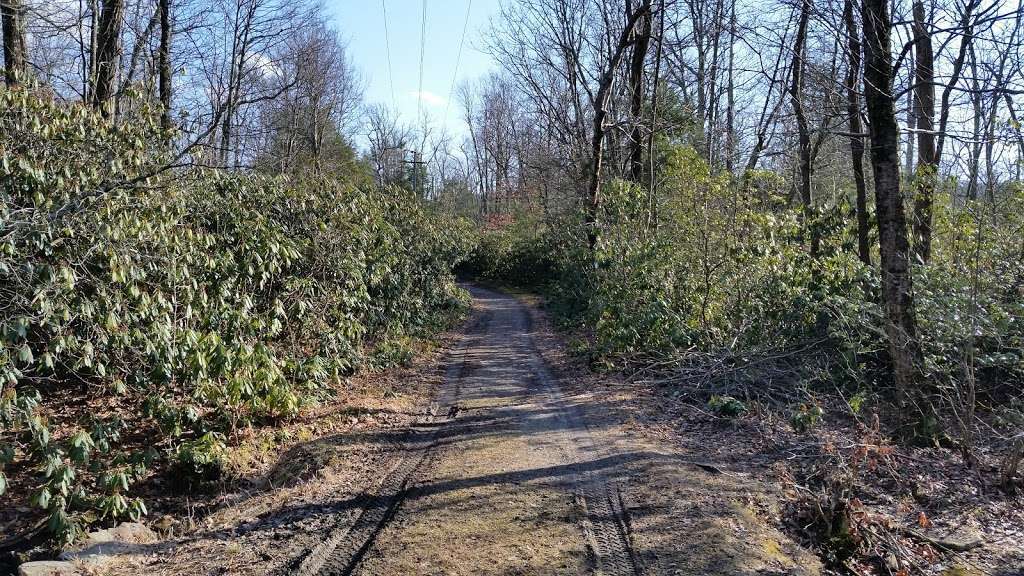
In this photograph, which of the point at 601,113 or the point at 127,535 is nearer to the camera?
the point at 127,535

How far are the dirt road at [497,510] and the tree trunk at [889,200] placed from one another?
2.12 meters

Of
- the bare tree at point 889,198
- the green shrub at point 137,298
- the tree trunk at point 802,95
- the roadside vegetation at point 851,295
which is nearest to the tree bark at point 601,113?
the roadside vegetation at point 851,295

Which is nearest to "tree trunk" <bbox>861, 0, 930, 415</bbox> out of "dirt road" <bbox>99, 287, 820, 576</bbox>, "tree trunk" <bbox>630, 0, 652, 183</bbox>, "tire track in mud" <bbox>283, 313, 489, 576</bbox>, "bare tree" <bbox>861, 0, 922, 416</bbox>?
"bare tree" <bbox>861, 0, 922, 416</bbox>

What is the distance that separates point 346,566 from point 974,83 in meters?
8.33

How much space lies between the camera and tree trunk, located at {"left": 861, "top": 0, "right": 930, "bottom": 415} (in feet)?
19.4

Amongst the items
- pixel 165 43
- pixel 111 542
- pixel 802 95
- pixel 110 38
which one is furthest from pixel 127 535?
pixel 165 43

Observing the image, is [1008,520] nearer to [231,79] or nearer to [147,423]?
[147,423]

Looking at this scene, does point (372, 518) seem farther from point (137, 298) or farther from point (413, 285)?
point (413, 285)

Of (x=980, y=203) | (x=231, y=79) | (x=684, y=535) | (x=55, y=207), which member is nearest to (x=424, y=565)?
(x=684, y=535)

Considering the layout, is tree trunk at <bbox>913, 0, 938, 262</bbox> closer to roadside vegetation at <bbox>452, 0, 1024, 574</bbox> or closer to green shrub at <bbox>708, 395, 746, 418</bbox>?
roadside vegetation at <bbox>452, 0, 1024, 574</bbox>

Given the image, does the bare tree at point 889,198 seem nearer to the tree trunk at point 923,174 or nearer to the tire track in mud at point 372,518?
the tree trunk at point 923,174

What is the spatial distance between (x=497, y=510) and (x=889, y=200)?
15.9 ft

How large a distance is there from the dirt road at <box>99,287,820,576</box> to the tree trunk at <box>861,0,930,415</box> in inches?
83.6

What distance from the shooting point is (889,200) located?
19.7ft
